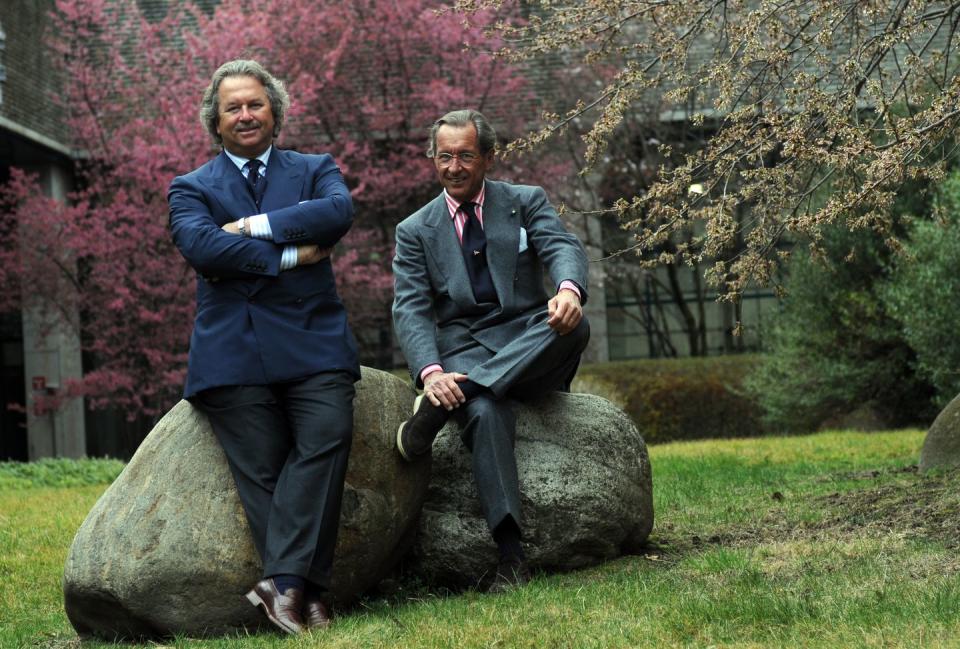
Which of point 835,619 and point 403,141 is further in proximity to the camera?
point 403,141

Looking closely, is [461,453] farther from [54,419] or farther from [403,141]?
[54,419]

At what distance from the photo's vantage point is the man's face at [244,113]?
507 centimetres

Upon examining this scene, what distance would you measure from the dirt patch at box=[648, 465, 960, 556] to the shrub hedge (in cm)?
796

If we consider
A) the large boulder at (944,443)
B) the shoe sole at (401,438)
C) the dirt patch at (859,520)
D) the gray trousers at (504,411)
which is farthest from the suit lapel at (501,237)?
the large boulder at (944,443)

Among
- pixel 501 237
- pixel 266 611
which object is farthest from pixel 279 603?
pixel 501 237

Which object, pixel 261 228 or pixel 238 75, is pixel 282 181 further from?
pixel 238 75

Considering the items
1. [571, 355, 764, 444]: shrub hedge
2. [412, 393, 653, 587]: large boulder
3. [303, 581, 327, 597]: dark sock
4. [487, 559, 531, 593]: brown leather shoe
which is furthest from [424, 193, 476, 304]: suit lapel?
[571, 355, 764, 444]: shrub hedge

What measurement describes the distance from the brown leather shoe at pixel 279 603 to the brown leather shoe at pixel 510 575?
806 millimetres

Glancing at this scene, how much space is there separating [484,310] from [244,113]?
4.31 feet

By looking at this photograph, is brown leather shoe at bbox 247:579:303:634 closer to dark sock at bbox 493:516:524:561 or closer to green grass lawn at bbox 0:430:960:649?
green grass lawn at bbox 0:430:960:649

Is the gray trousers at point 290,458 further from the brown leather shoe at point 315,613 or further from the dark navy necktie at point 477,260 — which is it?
the dark navy necktie at point 477,260

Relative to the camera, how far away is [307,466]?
4691 millimetres

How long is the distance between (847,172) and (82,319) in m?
13.5

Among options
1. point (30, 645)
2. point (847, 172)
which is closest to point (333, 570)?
point (30, 645)
